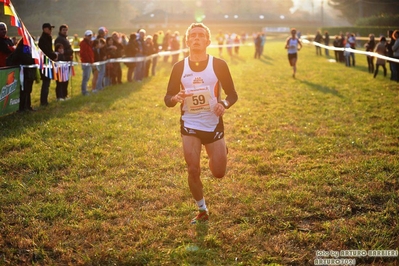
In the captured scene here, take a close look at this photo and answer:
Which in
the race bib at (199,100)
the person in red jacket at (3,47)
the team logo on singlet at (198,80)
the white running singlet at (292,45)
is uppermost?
the white running singlet at (292,45)

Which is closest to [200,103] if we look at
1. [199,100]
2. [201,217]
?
[199,100]

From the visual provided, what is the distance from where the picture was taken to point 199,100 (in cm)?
513

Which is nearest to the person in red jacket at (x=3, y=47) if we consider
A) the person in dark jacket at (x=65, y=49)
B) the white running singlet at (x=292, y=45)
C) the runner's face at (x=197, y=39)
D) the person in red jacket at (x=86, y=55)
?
the person in dark jacket at (x=65, y=49)

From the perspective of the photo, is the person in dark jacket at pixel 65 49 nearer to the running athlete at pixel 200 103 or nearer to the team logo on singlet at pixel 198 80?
the running athlete at pixel 200 103

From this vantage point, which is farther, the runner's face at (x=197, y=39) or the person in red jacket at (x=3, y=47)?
the person in red jacket at (x=3, y=47)

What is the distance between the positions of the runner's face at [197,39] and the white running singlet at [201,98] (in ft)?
0.67

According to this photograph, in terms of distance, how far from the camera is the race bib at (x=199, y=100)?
5.12m

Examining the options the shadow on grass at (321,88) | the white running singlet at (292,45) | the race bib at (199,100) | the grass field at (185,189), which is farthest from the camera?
the white running singlet at (292,45)

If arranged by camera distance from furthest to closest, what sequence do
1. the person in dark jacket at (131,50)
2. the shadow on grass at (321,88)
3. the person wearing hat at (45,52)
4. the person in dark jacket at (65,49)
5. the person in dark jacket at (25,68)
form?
the person in dark jacket at (131,50) → the shadow on grass at (321,88) → the person in dark jacket at (65,49) → the person wearing hat at (45,52) → the person in dark jacket at (25,68)

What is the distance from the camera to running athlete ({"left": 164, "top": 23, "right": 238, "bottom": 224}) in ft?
16.9

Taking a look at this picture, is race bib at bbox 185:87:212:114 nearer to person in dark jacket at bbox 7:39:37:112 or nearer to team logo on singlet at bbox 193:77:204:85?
team logo on singlet at bbox 193:77:204:85

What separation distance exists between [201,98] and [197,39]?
2.35 ft

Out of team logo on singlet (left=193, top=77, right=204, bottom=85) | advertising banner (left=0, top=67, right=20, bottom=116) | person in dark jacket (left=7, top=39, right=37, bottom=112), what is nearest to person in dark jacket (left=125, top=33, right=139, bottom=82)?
person in dark jacket (left=7, top=39, right=37, bottom=112)

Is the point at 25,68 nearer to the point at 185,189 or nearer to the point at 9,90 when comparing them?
the point at 9,90
